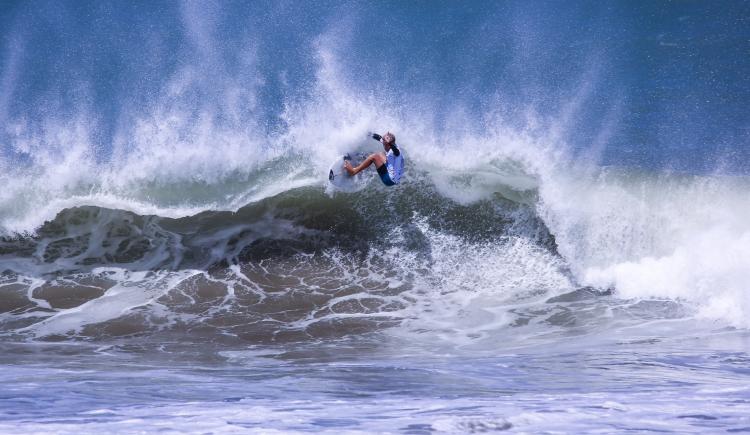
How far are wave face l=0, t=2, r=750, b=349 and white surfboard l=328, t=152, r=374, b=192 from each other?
25cm

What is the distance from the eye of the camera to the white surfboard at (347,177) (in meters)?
12.2

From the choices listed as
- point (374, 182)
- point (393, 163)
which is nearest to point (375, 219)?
point (374, 182)

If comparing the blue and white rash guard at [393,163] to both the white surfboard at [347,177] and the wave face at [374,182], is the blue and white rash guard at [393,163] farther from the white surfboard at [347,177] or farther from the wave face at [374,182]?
the wave face at [374,182]

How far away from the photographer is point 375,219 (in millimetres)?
12492

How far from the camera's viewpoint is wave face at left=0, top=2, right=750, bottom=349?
10.6m

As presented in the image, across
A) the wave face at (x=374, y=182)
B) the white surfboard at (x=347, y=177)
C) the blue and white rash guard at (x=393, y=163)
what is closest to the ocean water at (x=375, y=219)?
the wave face at (x=374, y=182)

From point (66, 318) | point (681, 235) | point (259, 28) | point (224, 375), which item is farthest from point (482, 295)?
point (259, 28)

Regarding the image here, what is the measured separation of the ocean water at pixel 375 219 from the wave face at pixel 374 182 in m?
0.05

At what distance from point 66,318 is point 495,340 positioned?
18.8 ft

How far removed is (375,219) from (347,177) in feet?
2.72

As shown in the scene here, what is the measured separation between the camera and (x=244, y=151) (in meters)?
13.7

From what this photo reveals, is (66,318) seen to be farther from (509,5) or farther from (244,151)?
(509,5)

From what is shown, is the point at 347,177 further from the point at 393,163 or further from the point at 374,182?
the point at 393,163

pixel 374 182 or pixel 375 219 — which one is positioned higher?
pixel 374 182
